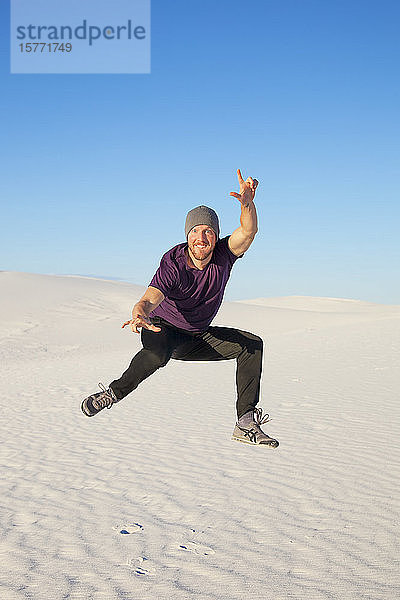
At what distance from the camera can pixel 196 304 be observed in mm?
4762

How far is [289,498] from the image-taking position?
5.66 meters

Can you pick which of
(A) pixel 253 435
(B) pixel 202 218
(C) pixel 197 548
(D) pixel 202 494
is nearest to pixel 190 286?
(B) pixel 202 218

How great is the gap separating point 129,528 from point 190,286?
6.63ft

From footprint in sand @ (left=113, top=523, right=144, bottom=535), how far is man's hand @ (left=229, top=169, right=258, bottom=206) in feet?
8.85

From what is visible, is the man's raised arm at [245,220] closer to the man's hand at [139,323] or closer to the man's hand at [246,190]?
the man's hand at [246,190]

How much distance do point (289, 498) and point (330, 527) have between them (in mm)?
753

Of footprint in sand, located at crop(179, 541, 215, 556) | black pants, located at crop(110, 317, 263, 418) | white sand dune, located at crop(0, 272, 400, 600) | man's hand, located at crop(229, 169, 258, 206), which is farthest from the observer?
black pants, located at crop(110, 317, 263, 418)

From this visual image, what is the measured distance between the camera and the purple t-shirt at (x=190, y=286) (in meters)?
4.65

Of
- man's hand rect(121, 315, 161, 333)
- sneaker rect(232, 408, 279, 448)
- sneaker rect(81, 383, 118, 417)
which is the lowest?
sneaker rect(232, 408, 279, 448)

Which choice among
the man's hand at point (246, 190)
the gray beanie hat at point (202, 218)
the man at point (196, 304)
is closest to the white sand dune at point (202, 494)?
the man at point (196, 304)

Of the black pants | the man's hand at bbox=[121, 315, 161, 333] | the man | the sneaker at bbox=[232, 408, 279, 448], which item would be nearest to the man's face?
the man

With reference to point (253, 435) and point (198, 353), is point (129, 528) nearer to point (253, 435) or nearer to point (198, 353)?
point (253, 435)

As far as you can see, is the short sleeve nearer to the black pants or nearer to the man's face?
the man's face

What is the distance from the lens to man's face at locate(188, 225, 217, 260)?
183 inches
